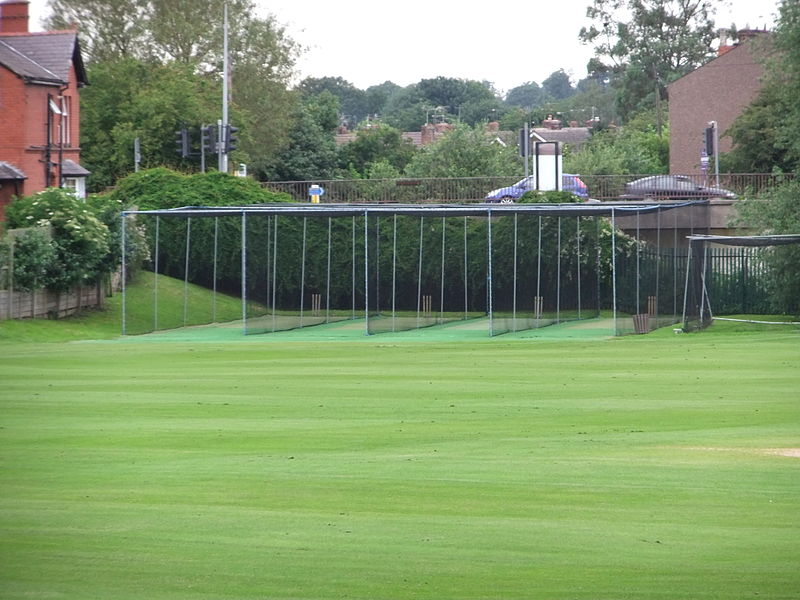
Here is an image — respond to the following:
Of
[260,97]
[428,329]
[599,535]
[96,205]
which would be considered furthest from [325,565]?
[260,97]

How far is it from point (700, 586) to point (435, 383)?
1287 centimetres

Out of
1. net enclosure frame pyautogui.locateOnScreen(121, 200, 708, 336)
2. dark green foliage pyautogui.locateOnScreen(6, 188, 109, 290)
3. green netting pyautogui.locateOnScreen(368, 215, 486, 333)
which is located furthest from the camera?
green netting pyautogui.locateOnScreen(368, 215, 486, 333)

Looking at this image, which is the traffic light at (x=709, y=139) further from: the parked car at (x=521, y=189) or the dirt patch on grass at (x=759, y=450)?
the dirt patch on grass at (x=759, y=450)

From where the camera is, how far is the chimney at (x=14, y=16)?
57.7 m

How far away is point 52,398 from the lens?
1920 centimetres

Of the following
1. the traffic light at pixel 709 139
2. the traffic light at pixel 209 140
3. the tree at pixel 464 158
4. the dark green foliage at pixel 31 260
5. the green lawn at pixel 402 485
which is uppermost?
the tree at pixel 464 158

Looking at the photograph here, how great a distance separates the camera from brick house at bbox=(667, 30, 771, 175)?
7594 centimetres

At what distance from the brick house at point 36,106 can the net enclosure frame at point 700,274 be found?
2440cm

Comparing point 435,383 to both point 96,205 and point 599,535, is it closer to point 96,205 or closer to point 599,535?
point 599,535

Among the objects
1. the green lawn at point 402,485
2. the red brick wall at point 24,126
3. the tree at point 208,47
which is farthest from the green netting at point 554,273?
the tree at point 208,47

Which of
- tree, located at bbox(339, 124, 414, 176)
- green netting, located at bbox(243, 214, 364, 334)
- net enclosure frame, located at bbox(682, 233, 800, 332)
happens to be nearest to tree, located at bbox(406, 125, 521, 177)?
tree, located at bbox(339, 124, 414, 176)

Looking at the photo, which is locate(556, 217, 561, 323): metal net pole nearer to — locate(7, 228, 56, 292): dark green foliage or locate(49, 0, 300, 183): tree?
locate(7, 228, 56, 292): dark green foliage

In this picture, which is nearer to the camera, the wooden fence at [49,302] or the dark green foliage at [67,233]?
the wooden fence at [49,302]

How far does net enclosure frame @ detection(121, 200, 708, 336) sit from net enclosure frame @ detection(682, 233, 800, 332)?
1.15m
